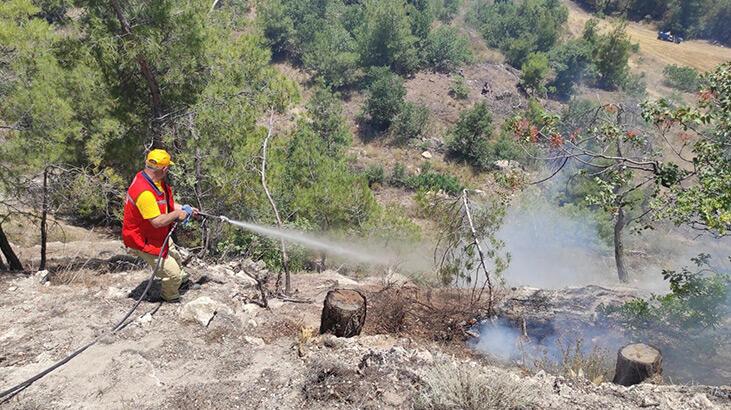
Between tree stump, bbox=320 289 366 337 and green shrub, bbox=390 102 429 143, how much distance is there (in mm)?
21688

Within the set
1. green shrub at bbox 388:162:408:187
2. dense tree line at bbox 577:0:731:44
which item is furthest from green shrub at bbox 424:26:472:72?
dense tree line at bbox 577:0:731:44

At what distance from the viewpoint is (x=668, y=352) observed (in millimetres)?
7199

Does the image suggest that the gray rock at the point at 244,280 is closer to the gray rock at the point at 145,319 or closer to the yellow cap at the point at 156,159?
the gray rock at the point at 145,319

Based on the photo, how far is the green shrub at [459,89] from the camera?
30.2 metres

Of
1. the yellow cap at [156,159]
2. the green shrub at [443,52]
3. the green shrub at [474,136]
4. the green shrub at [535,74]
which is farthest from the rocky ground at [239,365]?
the green shrub at [443,52]

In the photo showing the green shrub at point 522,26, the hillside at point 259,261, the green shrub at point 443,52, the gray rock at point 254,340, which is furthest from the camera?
the green shrub at point 522,26

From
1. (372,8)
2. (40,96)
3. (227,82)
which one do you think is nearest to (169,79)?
(227,82)

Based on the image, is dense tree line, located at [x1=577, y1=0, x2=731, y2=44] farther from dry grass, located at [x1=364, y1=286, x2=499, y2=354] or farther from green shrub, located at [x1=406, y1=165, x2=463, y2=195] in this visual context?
dry grass, located at [x1=364, y1=286, x2=499, y2=354]

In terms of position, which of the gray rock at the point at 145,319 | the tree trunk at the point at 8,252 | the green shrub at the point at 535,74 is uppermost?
the green shrub at the point at 535,74

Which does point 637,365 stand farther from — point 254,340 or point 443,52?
point 443,52

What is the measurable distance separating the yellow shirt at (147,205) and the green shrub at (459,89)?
2679 cm

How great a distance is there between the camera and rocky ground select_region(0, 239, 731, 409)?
4.50 metres

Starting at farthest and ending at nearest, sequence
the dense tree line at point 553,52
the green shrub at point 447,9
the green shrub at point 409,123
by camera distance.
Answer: the green shrub at point 447,9, the dense tree line at point 553,52, the green shrub at point 409,123

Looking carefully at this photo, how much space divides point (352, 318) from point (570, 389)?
2262 mm
